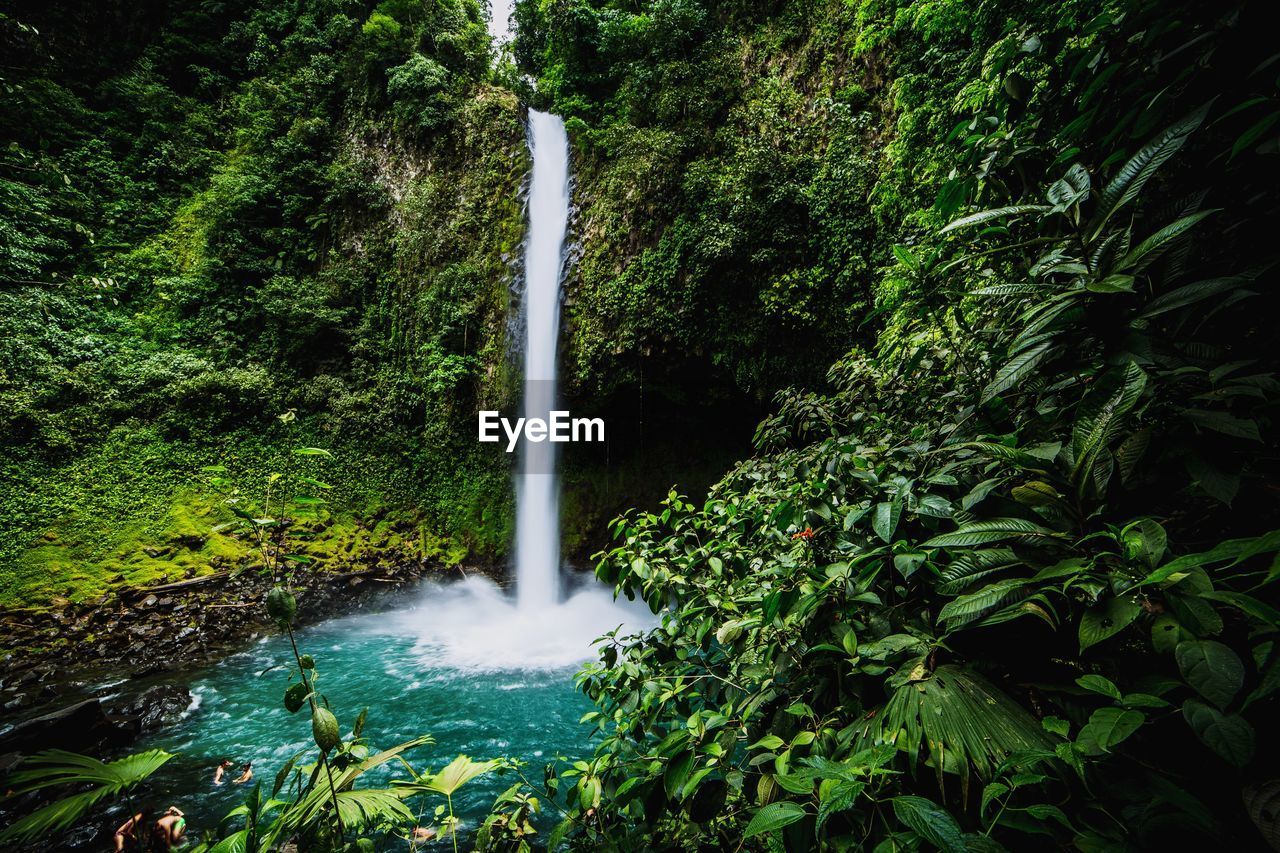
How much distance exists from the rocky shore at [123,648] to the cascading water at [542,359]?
2.56 metres

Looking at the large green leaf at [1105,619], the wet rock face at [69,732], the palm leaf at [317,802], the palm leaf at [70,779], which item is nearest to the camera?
the large green leaf at [1105,619]

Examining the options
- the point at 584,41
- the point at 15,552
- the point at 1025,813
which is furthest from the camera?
the point at 584,41

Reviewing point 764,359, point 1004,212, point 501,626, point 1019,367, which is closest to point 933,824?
point 1019,367

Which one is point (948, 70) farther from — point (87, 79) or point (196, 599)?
point (87, 79)

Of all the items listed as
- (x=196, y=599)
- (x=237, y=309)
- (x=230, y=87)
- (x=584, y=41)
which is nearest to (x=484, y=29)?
(x=584, y=41)

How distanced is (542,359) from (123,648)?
6648 mm

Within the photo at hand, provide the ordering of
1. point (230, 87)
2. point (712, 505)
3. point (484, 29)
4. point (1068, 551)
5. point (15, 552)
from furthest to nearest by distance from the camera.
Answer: point (230, 87), point (484, 29), point (15, 552), point (712, 505), point (1068, 551)

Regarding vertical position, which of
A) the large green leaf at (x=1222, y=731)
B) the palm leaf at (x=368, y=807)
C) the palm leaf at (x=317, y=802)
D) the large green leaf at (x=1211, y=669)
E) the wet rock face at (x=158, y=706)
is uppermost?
the large green leaf at (x=1211, y=669)

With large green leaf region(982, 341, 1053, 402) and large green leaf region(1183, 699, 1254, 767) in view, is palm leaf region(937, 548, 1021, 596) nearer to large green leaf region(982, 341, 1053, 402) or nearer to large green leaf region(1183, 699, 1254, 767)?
large green leaf region(1183, 699, 1254, 767)

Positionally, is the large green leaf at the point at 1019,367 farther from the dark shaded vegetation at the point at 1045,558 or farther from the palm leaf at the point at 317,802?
the palm leaf at the point at 317,802

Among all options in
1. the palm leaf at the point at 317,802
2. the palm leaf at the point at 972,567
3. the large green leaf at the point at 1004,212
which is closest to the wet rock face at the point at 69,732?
the palm leaf at the point at 317,802

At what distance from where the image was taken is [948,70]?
3.94 metres

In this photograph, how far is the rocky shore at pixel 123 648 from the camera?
3.73 metres

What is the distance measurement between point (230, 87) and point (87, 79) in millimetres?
2786
